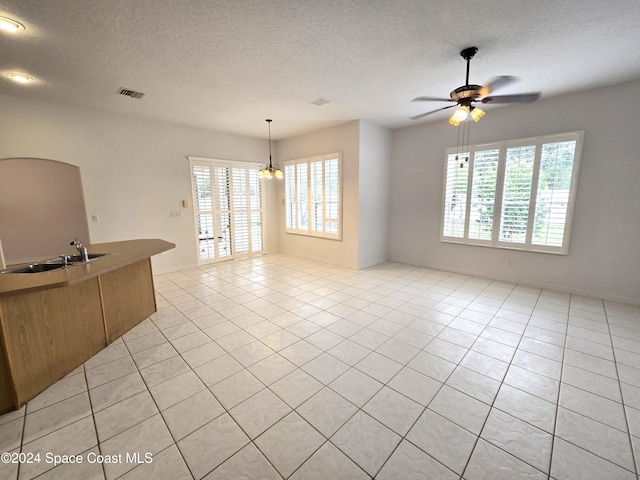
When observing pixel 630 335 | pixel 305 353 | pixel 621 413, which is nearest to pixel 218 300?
pixel 305 353

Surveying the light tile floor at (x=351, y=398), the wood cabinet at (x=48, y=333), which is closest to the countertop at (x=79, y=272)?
the wood cabinet at (x=48, y=333)

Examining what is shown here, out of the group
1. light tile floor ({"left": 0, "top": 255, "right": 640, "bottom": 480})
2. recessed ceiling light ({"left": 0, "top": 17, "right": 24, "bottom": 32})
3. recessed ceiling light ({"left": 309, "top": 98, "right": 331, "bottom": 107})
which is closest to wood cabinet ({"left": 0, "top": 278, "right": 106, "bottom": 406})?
light tile floor ({"left": 0, "top": 255, "right": 640, "bottom": 480})

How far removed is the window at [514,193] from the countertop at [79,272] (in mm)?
5075

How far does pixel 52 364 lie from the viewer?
2.22 metres

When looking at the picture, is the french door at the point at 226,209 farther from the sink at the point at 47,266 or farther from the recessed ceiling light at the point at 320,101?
the sink at the point at 47,266

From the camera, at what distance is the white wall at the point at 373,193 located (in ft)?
17.5

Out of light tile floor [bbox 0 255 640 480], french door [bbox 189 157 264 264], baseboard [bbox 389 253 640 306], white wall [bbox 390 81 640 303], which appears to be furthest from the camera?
french door [bbox 189 157 264 264]

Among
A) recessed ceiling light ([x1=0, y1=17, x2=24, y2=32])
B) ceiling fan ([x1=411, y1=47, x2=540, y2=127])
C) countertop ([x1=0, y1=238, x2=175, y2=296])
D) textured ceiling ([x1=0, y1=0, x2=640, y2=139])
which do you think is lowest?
countertop ([x1=0, y1=238, x2=175, y2=296])

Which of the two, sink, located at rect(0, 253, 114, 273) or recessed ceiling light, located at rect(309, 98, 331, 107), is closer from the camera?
sink, located at rect(0, 253, 114, 273)

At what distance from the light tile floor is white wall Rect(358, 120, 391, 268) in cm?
220

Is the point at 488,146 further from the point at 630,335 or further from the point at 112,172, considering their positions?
the point at 112,172

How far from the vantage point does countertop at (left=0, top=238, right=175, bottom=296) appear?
188 centimetres

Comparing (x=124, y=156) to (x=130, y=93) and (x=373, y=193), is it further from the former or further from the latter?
(x=373, y=193)

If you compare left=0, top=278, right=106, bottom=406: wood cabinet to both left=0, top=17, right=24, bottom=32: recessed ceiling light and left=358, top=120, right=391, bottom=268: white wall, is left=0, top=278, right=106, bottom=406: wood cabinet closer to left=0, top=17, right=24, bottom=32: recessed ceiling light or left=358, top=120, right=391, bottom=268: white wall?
left=0, top=17, right=24, bottom=32: recessed ceiling light
